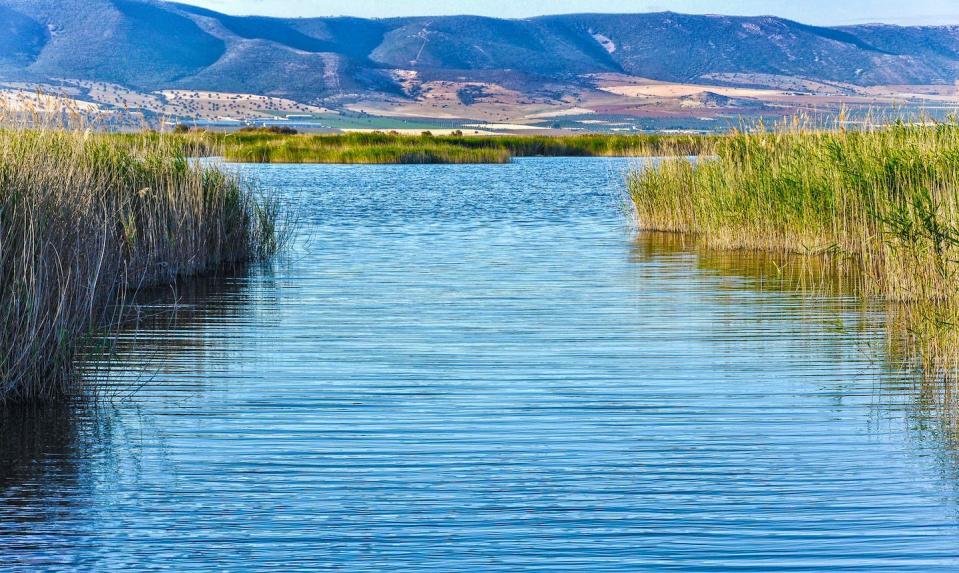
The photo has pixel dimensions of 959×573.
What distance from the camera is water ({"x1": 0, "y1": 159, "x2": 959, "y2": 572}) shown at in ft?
16.1

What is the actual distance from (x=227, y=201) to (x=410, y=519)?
9983mm

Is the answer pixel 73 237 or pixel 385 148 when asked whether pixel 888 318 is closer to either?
pixel 73 237

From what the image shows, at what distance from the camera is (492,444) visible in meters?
6.34

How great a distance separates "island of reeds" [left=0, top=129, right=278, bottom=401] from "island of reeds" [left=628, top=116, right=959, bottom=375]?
5.56 metres

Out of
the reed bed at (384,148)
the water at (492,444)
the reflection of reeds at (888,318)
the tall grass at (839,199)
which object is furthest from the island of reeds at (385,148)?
the water at (492,444)

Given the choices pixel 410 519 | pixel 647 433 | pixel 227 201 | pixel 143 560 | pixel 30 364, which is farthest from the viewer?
pixel 227 201

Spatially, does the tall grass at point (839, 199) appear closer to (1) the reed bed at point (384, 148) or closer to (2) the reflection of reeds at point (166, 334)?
(2) the reflection of reeds at point (166, 334)

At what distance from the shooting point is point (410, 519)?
17.0 feet

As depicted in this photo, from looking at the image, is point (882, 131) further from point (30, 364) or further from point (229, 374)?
point (30, 364)

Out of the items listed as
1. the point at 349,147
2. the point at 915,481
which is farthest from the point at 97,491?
the point at 349,147

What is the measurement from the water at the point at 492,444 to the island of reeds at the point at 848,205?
1.92 feet

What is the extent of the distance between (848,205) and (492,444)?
28.2 feet

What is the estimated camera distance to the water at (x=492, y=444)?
16.1 feet

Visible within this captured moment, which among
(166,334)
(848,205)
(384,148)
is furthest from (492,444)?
(384,148)
